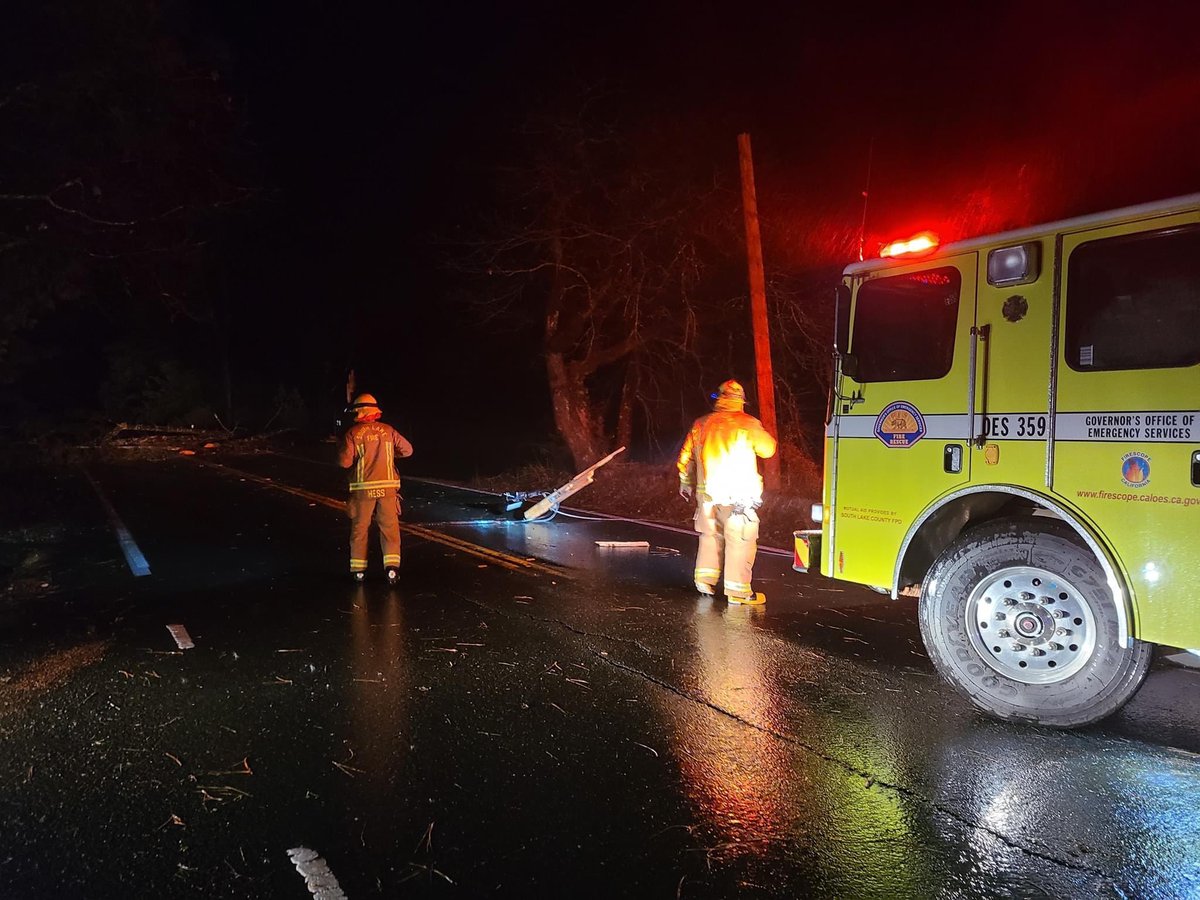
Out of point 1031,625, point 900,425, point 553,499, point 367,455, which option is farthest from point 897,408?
point 553,499

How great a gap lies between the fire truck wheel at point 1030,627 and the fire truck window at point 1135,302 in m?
0.95

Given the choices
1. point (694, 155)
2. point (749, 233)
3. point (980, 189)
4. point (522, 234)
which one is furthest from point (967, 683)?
point (522, 234)

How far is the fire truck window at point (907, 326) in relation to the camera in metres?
4.96

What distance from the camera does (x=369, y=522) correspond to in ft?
27.6

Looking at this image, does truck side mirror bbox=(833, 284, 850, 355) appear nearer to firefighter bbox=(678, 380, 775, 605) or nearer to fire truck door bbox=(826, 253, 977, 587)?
fire truck door bbox=(826, 253, 977, 587)

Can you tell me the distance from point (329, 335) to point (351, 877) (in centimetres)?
3717

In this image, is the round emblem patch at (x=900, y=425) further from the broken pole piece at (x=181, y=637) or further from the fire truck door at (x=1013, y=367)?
the broken pole piece at (x=181, y=637)

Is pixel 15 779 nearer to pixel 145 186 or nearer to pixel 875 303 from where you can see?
pixel 875 303

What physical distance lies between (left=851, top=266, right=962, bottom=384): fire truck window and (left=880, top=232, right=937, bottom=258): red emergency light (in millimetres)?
131

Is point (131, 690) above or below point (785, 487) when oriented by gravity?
below

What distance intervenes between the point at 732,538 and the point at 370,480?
11.7 ft

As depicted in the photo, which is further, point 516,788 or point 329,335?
point 329,335

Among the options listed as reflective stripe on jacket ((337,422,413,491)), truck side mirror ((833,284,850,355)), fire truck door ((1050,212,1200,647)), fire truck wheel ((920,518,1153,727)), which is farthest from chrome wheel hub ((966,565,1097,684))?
reflective stripe on jacket ((337,422,413,491))

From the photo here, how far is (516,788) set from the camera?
152 inches
